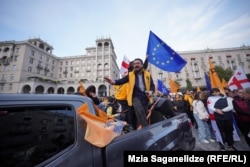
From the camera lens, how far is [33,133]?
970 millimetres

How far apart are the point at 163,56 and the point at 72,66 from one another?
60.7 metres

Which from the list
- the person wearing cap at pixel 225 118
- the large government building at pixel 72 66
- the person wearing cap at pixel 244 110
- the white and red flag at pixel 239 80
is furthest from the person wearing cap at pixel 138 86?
the large government building at pixel 72 66

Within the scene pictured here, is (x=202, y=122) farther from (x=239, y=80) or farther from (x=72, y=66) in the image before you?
(x=72, y=66)

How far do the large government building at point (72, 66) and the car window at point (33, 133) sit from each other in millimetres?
41959

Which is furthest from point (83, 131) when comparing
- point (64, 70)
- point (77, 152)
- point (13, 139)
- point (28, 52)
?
point (64, 70)

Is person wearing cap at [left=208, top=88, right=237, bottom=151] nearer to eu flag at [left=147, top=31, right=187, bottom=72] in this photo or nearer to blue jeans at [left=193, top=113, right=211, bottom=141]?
blue jeans at [left=193, top=113, right=211, bottom=141]

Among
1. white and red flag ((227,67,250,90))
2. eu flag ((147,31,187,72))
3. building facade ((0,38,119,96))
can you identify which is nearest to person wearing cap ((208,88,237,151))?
eu flag ((147,31,187,72))

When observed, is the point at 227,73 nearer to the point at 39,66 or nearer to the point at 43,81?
the point at 43,81

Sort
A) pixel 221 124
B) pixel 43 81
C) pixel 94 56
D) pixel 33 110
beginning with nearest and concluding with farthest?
1. pixel 33 110
2. pixel 221 124
3. pixel 43 81
4. pixel 94 56

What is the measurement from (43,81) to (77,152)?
157ft

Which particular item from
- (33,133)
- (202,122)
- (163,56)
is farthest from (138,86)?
(202,122)

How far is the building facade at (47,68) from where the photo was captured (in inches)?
1716

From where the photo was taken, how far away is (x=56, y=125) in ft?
3.55

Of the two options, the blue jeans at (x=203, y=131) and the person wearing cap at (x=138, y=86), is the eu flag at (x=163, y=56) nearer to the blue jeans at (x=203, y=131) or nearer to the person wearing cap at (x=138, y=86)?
the person wearing cap at (x=138, y=86)
